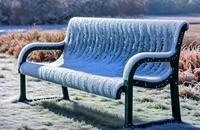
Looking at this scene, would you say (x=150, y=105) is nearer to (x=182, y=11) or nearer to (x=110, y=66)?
(x=110, y=66)

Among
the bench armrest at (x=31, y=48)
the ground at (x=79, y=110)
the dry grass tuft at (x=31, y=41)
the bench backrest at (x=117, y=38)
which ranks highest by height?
the bench backrest at (x=117, y=38)

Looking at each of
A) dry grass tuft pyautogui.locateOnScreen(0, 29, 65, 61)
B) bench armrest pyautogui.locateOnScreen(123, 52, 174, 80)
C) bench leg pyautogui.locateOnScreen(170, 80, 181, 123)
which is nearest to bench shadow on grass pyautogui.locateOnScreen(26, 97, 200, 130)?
bench leg pyautogui.locateOnScreen(170, 80, 181, 123)

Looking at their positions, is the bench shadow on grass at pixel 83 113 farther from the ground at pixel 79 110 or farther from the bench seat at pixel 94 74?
the bench seat at pixel 94 74

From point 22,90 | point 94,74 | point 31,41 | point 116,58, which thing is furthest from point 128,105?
point 31,41

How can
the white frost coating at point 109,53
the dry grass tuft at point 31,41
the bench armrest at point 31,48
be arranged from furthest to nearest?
1. the dry grass tuft at point 31,41
2. the bench armrest at point 31,48
3. the white frost coating at point 109,53

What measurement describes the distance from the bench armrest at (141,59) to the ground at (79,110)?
0.73 metres

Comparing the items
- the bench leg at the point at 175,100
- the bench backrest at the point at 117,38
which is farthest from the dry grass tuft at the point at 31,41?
the bench leg at the point at 175,100

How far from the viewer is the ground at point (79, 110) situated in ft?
19.9

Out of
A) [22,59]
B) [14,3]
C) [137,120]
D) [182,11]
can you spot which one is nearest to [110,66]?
[137,120]

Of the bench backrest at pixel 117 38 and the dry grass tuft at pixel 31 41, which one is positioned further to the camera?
the dry grass tuft at pixel 31 41

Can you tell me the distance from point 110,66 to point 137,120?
2.59ft

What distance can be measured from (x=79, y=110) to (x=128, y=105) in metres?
1.42

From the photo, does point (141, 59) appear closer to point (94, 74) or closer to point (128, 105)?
point (128, 105)

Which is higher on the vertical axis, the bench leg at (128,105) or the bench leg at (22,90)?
the bench leg at (128,105)
